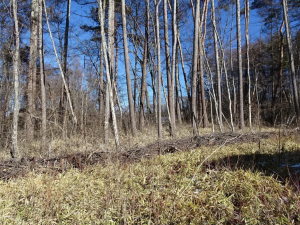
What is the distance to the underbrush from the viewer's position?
1.90 m

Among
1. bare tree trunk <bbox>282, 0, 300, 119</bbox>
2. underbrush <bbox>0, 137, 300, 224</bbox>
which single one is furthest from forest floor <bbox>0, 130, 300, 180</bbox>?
bare tree trunk <bbox>282, 0, 300, 119</bbox>

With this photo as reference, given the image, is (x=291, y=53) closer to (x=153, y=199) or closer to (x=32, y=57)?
(x=153, y=199)

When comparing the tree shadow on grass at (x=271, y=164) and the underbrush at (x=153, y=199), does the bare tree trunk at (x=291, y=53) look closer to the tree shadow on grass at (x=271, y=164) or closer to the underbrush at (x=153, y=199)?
the tree shadow on grass at (x=271, y=164)

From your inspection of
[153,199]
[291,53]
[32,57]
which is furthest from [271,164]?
[291,53]

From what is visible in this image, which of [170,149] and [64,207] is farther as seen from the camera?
[170,149]

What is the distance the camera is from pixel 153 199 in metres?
2.14

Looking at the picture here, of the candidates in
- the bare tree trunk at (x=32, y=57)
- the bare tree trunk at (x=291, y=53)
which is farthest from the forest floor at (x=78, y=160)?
the bare tree trunk at (x=291, y=53)

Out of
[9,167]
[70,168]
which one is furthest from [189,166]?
[9,167]

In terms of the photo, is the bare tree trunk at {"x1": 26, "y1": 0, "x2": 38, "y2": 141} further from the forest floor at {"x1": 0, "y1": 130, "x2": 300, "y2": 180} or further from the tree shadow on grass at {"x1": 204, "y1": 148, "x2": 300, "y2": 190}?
the tree shadow on grass at {"x1": 204, "y1": 148, "x2": 300, "y2": 190}

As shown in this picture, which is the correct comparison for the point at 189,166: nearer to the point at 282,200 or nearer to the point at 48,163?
the point at 282,200

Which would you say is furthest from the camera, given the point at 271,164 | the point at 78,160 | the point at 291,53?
the point at 291,53

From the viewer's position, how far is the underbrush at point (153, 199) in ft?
6.23

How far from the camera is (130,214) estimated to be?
199 cm

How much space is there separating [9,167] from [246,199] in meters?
4.04
